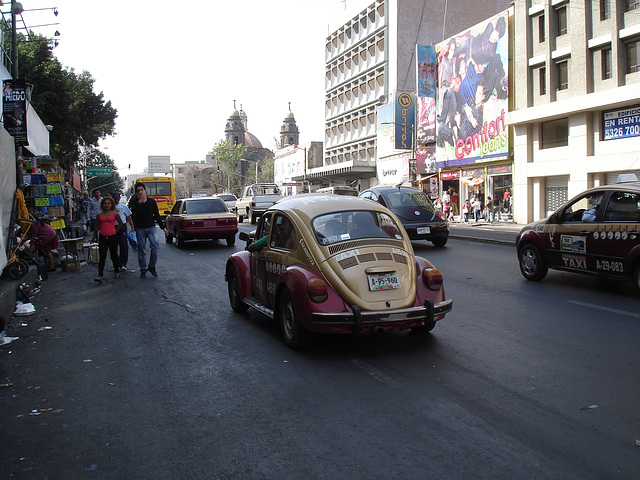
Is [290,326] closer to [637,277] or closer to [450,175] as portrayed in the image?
[637,277]

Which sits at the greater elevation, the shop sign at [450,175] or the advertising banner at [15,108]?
the advertising banner at [15,108]

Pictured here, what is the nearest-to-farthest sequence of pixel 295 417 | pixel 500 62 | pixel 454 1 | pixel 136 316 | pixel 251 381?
pixel 295 417 → pixel 251 381 → pixel 136 316 → pixel 500 62 → pixel 454 1

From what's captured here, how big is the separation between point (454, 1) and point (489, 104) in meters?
23.7

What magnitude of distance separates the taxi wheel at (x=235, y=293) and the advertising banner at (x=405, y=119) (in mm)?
39082

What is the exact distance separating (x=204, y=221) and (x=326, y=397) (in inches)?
563

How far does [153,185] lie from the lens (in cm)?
3962

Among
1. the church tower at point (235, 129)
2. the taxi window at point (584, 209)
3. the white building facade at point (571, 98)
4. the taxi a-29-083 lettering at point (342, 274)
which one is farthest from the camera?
the church tower at point (235, 129)

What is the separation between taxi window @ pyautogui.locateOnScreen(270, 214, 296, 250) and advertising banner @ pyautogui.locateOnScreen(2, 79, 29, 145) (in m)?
12.5

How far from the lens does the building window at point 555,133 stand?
97.2 feet

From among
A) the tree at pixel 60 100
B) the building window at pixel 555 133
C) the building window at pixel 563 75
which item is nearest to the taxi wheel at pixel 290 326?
the tree at pixel 60 100

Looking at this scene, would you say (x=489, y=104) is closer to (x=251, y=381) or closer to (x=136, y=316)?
(x=136, y=316)

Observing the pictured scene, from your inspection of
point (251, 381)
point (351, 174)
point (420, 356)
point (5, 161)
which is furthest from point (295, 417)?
point (351, 174)

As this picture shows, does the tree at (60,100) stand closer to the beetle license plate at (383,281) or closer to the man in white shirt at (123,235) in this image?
the man in white shirt at (123,235)

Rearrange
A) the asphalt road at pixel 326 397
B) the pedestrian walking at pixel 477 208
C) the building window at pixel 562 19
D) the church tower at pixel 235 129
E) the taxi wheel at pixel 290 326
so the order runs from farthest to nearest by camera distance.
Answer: the church tower at pixel 235 129
the pedestrian walking at pixel 477 208
the building window at pixel 562 19
the taxi wheel at pixel 290 326
the asphalt road at pixel 326 397
